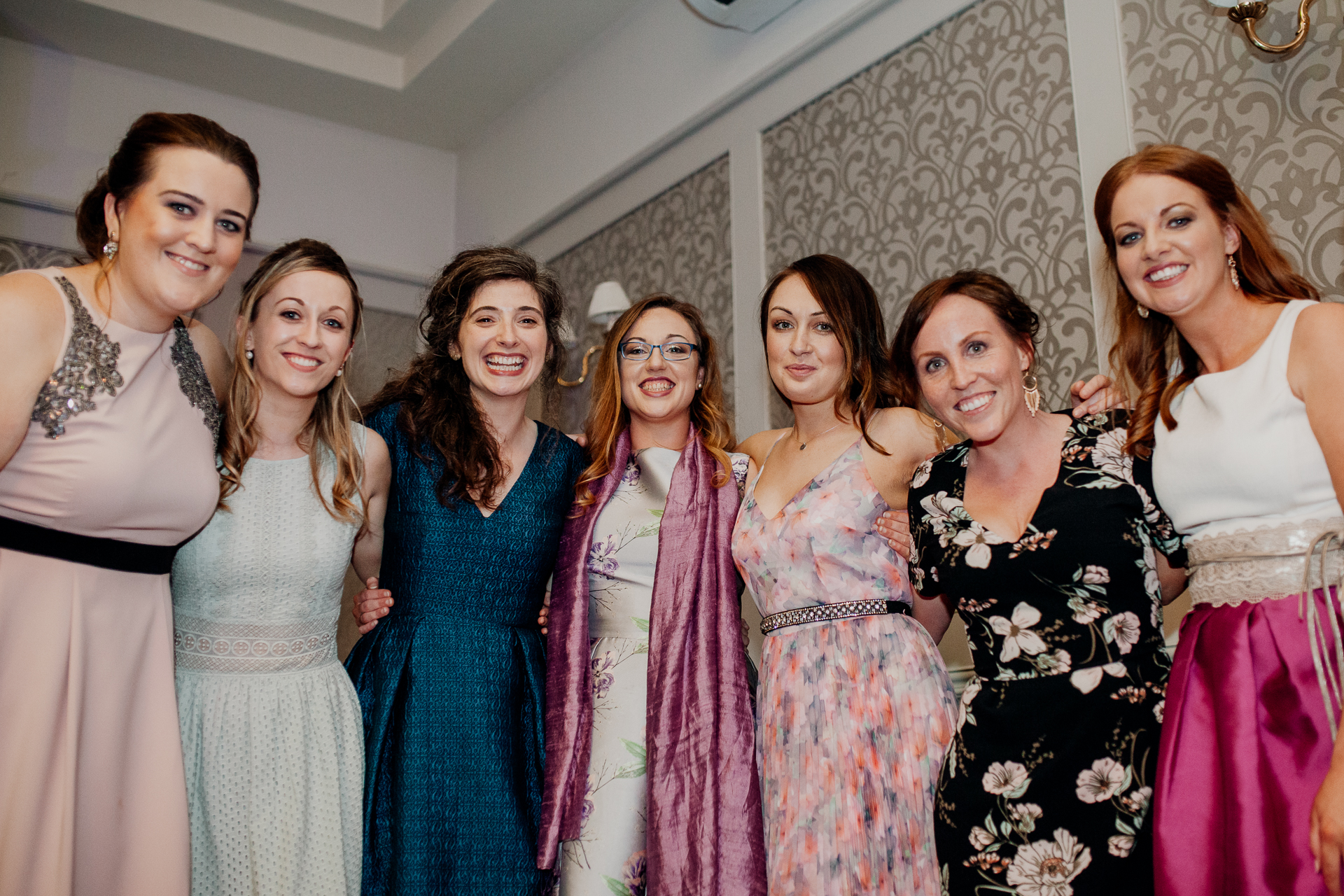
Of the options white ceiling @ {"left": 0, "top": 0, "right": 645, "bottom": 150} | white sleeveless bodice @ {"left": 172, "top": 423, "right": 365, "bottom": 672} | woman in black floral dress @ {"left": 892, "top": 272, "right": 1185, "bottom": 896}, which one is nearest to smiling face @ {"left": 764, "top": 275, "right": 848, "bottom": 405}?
woman in black floral dress @ {"left": 892, "top": 272, "right": 1185, "bottom": 896}

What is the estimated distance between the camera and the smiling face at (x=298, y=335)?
201cm

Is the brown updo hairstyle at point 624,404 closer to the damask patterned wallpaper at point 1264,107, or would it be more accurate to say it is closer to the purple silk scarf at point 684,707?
the purple silk scarf at point 684,707

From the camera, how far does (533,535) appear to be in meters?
2.22

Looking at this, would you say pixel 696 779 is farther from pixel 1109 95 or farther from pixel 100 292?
pixel 1109 95

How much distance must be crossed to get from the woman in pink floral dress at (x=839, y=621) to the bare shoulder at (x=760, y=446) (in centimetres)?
10

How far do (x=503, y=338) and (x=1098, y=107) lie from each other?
1.71 meters

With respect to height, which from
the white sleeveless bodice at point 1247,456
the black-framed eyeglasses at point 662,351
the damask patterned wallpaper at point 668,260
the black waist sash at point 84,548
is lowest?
the black waist sash at point 84,548

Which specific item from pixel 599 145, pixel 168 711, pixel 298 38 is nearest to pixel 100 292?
pixel 168 711

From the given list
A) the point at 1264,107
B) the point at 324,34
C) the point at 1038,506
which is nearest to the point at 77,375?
the point at 1038,506

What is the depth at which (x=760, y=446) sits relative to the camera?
2.49 m

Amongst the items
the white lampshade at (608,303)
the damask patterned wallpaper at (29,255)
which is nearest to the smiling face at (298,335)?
the white lampshade at (608,303)

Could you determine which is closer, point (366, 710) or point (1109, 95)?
point (366, 710)

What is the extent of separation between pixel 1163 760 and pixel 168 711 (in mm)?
1611

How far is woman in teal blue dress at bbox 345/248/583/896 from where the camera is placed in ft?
6.44
